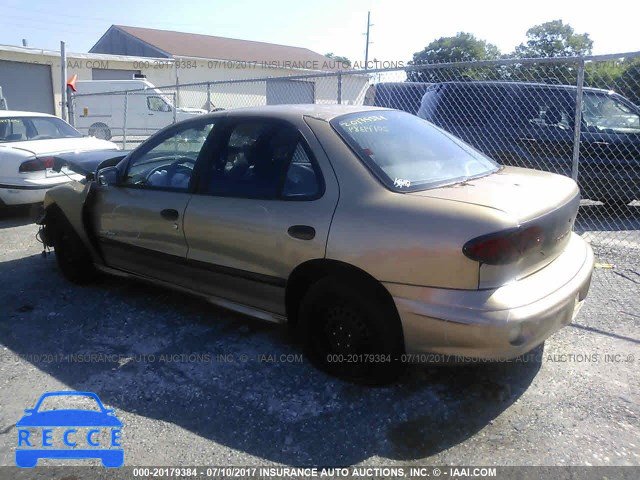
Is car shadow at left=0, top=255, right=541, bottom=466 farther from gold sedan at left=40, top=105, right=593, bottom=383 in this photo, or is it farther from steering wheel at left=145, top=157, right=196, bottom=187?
steering wheel at left=145, top=157, right=196, bottom=187

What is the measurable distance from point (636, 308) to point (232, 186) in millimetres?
3298

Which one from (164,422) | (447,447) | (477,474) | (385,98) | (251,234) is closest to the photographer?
(477,474)

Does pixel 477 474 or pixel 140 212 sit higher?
pixel 140 212

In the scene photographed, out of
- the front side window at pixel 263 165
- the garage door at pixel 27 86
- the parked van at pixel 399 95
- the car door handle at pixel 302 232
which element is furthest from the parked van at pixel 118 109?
the car door handle at pixel 302 232

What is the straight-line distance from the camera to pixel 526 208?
9.14 ft

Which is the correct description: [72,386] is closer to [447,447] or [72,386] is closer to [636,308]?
[447,447]

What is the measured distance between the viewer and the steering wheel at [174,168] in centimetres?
400

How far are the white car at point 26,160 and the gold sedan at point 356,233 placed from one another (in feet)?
11.8

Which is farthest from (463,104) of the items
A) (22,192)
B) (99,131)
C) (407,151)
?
(99,131)

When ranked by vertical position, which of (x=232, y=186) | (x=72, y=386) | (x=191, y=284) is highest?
(x=232, y=186)

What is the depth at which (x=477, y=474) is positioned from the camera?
251 centimetres

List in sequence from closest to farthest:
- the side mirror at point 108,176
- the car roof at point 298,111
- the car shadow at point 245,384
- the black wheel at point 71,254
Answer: the car shadow at point 245,384, the car roof at point 298,111, the side mirror at point 108,176, the black wheel at point 71,254

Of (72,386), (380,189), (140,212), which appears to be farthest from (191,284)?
(380,189)

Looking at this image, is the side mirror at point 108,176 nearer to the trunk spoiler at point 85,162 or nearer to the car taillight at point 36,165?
the trunk spoiler at point 85,162
